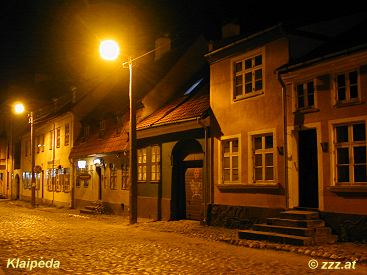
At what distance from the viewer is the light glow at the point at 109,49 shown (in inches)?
711

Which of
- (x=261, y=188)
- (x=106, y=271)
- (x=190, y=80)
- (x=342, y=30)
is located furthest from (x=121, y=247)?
(x=190, y=80)

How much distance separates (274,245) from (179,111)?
30.4ft

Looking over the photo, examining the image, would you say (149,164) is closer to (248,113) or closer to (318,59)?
(248,113)

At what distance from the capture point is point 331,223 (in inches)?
549

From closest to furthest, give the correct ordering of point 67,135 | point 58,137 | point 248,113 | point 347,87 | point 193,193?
point 347,87
point 248,113
point 193,193
point 67,135
point 58,137

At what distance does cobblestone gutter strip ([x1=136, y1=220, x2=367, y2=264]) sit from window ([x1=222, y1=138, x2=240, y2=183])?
186 cm

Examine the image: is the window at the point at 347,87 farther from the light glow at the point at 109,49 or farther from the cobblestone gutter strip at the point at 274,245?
the light glow at the point at 109,49

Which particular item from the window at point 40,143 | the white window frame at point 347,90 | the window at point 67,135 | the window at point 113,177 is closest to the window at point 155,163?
the window at point 113,177

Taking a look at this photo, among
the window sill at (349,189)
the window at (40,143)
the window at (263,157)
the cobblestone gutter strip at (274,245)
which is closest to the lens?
the cobblestone gutter strip at (274,245)

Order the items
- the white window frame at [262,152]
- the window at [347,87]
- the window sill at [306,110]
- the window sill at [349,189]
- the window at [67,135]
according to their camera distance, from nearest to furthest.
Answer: the window sill at [349,189]
the window at [347,87]
the window sill at [306,110]
the white window frame at [262,152]
the window at [67,135]

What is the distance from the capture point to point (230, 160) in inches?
710

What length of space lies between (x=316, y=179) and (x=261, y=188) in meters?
2.13

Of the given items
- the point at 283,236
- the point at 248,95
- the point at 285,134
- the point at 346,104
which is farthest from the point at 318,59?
the point at 283,236

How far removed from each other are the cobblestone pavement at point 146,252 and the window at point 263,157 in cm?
210
